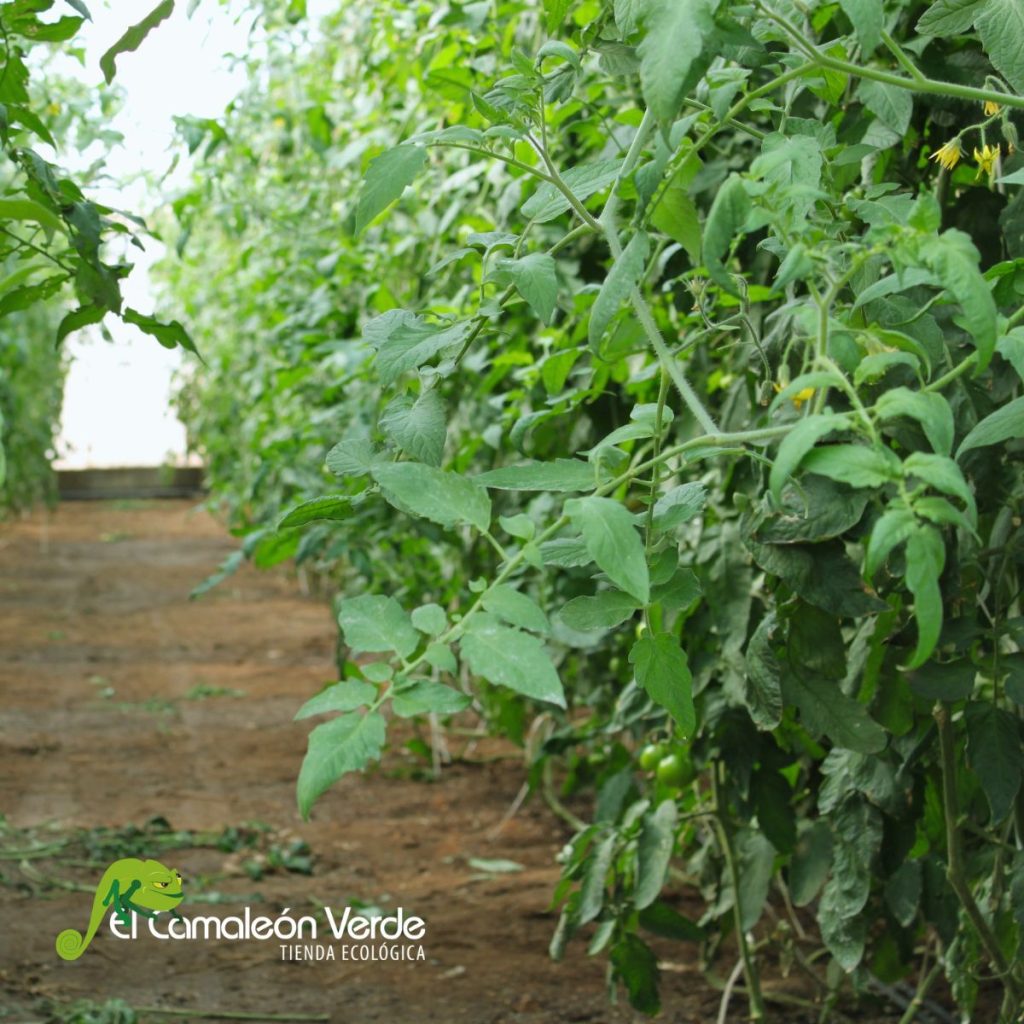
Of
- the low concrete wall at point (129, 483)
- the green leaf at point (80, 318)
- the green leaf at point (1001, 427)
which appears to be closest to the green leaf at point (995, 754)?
the green leaf at point (1001, 427)

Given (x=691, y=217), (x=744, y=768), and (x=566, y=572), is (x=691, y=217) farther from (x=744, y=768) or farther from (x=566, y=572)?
(x=566, y=572)

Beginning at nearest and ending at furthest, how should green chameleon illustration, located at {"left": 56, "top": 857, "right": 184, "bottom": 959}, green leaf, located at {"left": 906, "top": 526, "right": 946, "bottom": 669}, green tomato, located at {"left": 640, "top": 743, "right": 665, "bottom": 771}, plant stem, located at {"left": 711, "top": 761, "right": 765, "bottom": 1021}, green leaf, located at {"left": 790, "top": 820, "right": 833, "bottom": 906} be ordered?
green leaf, located at {"left": 906, "top": 526, "right": 946, "bottom": 669} → green leaf, located at {"left": 790, "top": 820, "right": 833, "bottom": 906} → plant stem, located at {"left": 711, "top": 761, "right": 765, "bottom": 1021} → green tomato, located at {"left": 640, "top": 743, "right": 665, "bottom": 771} → green chameleon illustration, located at {"left": 56, "top": 857, "right": 184, "bottom": 959}

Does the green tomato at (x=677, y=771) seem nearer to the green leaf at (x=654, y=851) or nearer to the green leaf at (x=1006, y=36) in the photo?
the green leaf at (x=654, y=851)

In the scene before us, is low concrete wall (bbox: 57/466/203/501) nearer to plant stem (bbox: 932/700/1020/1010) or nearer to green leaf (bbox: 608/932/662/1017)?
green leaf (bbox: 608/932/662/1017)

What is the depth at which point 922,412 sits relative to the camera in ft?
2.14

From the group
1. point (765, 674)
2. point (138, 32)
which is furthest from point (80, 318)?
point (765, 674)

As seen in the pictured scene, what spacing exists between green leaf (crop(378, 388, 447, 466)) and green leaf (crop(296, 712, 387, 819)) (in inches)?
9.1

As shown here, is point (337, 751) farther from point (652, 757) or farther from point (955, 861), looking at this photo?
point (652, 757)

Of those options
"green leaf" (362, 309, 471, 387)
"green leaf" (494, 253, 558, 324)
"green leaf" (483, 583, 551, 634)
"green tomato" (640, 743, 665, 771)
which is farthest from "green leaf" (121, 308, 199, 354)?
"green tomato" (640, 743, 665, 771)

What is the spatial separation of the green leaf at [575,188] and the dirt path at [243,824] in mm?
1363

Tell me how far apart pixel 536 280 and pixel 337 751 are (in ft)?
1.11

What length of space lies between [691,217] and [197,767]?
2.65m

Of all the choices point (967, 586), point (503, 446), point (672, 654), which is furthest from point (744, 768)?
point (503, 446)

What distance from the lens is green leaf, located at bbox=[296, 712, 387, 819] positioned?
25.5 inches
